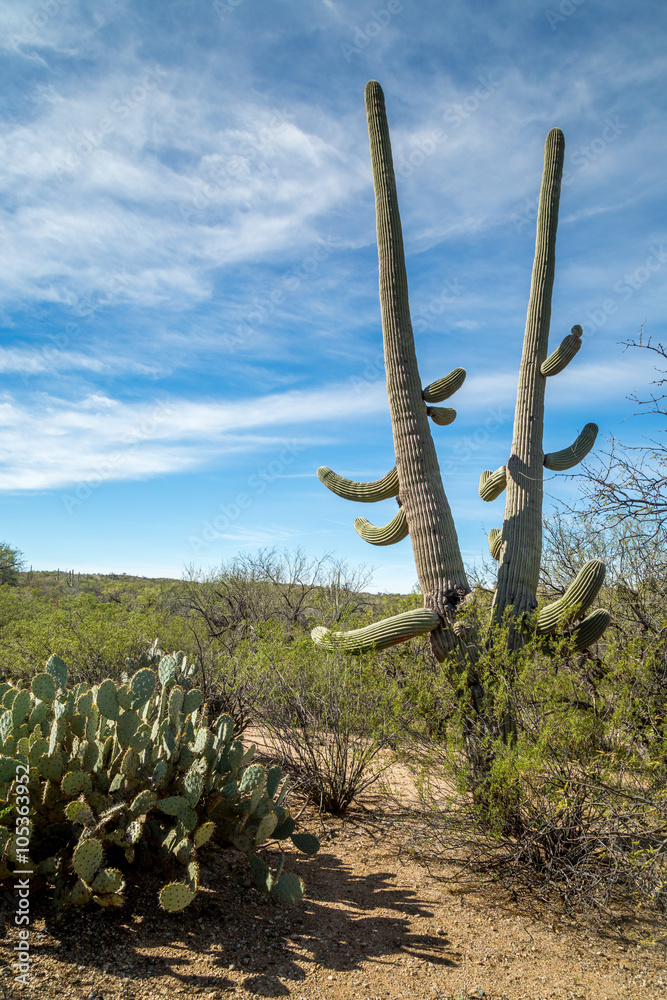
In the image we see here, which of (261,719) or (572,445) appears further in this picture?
(572,445)

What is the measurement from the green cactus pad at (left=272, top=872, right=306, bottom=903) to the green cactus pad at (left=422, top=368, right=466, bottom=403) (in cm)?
466

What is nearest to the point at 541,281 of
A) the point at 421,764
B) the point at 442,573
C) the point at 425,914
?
the point at 442,573

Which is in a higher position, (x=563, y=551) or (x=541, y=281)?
(x=541, y=281)

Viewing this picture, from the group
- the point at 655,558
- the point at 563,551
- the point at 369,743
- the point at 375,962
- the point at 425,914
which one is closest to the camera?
the point at 375,962

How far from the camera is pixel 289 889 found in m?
3.87

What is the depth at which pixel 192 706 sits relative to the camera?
4.59 meters

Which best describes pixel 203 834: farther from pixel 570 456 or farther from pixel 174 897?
pixel 570 456

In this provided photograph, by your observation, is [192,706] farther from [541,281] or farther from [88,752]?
[541,281]

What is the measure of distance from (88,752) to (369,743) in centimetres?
285

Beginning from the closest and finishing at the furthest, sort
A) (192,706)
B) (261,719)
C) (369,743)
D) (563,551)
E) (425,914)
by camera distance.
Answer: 1. (425,914)
2. (192,706)
3. (369,743)
4. (261,719)
5. (563,551)

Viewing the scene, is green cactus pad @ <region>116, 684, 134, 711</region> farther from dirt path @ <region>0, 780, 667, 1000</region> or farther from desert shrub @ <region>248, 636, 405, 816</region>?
desert shrub @ <region>248, 636, 405, 816</region>

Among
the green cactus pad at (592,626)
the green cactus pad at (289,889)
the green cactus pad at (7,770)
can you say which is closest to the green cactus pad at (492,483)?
the green cactus pad at (592,626)

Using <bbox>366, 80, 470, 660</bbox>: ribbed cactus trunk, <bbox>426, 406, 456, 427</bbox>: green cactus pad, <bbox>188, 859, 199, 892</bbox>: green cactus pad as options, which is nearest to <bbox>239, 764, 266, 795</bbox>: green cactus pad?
<bbox>188, 859, 199, 892</bbox>: green cactus pad

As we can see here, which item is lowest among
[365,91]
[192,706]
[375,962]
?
[375,962]
